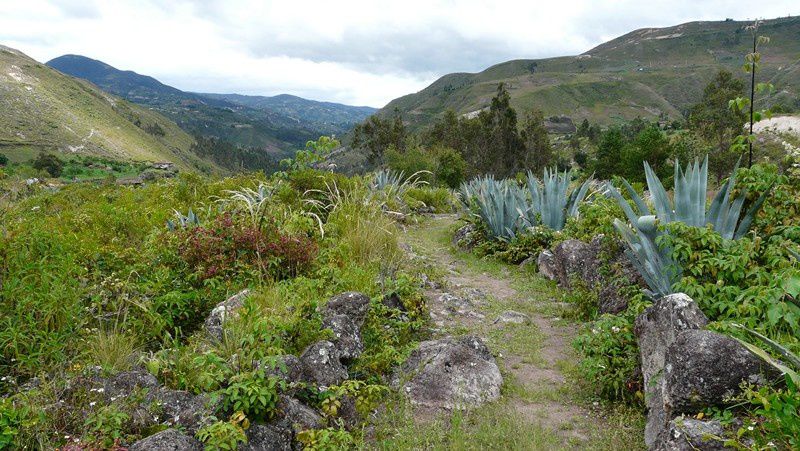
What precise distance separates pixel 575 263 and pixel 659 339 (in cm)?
270

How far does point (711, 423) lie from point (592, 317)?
2.55 meters

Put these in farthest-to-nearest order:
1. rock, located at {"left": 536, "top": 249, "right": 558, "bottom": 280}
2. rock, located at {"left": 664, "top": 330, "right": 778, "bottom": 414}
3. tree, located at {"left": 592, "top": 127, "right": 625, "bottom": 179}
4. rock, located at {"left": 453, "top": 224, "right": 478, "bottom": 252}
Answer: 1. tree, located at {"left": 592, "top": 127, "right": 625, "bottom": 179}
2. rock, located at {"left": 453, "top": 224, "right": 478, "bottom": 252}
3. rock, located at {"left": 536, "top": 249, "right": 558, "bottom": 280}
4. rock, located at {"left": 664, "top": 330, "right": 778, "bottom": 414}

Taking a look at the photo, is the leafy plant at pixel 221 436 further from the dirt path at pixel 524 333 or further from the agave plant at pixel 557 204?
the agave plant at pixel 557 204

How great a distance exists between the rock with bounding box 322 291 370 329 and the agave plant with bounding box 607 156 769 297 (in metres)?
2.21

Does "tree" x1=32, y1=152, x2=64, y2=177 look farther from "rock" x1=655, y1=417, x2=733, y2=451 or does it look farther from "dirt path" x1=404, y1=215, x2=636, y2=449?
Result: "rock" x1=655, y1=417, x2=733, y2=451

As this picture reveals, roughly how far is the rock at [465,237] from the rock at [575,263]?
236 cm

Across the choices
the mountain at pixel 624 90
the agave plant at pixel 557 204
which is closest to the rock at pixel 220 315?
the agave plant at pixel 557 204

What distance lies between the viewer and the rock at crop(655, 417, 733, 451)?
2234 mm

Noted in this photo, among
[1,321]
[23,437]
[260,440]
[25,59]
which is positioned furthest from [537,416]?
[25,59]

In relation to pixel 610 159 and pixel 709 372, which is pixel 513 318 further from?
pixel 610 159

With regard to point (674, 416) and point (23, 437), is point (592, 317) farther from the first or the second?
point (23, 437)

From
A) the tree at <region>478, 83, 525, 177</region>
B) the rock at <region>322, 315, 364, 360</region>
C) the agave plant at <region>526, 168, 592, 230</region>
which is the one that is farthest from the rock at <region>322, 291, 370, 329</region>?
the tree at <region>478, 83, 525, 177</region>

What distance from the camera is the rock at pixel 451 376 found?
11.0 ft

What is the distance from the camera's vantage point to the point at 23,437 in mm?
2377
